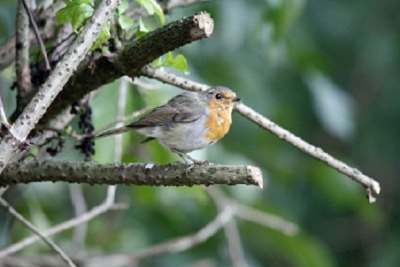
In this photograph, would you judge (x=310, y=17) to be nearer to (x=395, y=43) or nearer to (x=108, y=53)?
(x=395, y=43)

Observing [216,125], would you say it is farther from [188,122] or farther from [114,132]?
[114,132]

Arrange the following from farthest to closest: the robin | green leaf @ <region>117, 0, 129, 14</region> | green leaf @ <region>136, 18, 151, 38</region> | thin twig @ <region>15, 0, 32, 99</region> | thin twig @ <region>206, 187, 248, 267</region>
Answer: thin twig @ <region>206, 187, 248, 267</region>, the robin, thin twig @ <region>15, 0, 32, 99</region>, green leaf @ <region>136, 18, 151, 38</region>, green leaf @ <region>117, 0, 129, 14</region>

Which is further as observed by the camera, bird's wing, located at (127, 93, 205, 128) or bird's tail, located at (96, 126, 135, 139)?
bird's wing, located at (127, 93, 205, 128)

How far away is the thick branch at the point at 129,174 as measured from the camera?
3006 millimetres

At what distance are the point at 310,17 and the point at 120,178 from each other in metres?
5.50

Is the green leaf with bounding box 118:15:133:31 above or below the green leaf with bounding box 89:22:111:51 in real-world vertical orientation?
above

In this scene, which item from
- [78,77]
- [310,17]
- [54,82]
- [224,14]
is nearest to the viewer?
[54,82]

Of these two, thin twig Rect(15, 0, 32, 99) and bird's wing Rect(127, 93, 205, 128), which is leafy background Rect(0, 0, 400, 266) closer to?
bird's wing Rect(127, 93, 205, 128)

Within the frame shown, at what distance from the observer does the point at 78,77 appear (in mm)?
3627

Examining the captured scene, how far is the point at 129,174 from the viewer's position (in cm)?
326

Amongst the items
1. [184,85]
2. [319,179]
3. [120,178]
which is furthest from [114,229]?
[120,178]

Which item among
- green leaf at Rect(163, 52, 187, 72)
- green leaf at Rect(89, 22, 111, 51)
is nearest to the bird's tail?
green leaf at Rect(163, 52, 187, 72)

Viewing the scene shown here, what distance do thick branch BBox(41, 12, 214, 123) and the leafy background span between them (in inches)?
35.9

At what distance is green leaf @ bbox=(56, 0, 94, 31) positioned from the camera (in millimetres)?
3174
